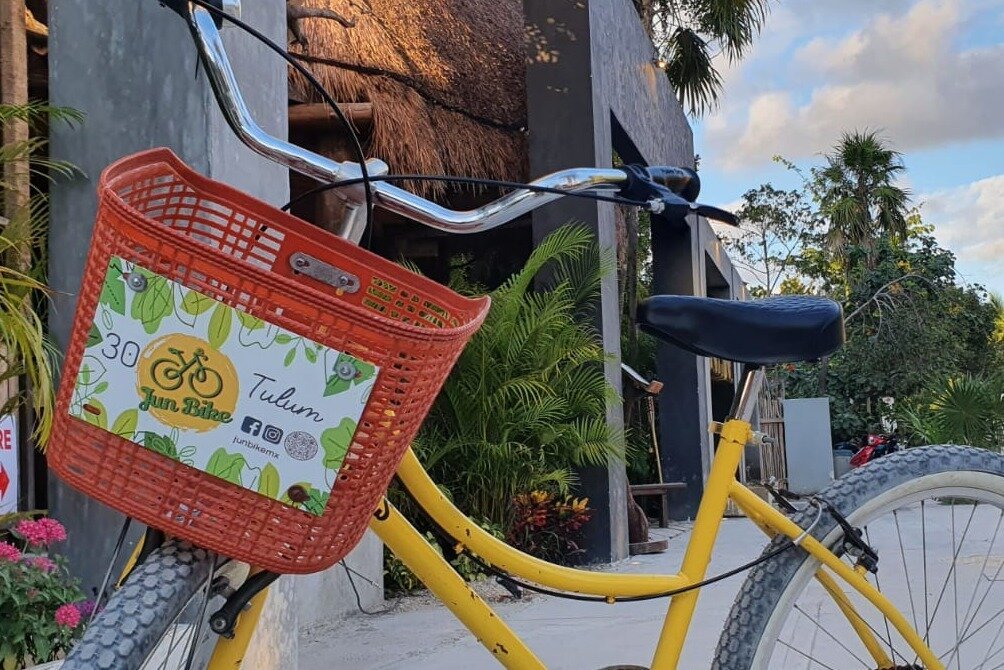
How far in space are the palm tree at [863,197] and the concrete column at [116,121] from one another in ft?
69.3

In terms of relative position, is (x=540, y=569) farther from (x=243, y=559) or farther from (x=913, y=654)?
(x=913, y=654)

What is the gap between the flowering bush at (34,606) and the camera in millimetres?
2369

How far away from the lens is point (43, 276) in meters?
2.88

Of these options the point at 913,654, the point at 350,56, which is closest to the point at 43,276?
the point at 913,654

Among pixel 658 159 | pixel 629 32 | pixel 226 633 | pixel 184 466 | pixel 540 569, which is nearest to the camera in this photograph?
pixel 184 466

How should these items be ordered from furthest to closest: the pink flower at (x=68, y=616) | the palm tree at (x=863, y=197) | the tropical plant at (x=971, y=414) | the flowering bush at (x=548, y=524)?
1. the palm tree at (x=863, y=197)
2. the tropical plant at (x=971, y=414)
3. the flowering bush at (x=548, y=524)
4. the pink flower at (x=68, y=616)

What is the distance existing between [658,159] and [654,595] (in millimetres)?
7261

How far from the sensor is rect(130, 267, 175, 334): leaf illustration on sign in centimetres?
111

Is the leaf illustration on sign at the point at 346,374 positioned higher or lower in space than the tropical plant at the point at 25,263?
lower

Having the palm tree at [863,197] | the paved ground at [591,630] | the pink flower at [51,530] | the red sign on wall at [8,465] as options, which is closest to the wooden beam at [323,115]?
the paved ground at [591,630]

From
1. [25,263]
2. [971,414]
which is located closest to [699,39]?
[971,414]

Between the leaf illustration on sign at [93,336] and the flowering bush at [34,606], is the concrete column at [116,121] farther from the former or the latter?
the leaf illustration on sign at [93,336]

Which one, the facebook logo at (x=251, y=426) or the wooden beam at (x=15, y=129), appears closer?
the facebook logo at (x=251, y=426)

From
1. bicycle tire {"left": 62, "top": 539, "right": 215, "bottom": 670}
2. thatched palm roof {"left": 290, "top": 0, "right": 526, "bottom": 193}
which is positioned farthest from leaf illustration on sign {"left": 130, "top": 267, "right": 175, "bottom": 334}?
thatched palm roof {"left": 290, "top": 0, "right": 526, "bottom": 193}
